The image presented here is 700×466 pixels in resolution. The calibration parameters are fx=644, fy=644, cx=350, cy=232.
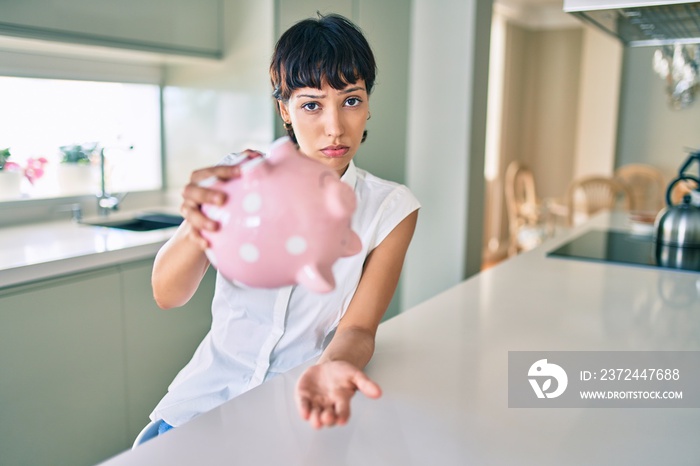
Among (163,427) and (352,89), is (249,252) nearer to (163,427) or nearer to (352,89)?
(352,89)

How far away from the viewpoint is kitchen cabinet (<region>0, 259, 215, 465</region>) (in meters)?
1.78

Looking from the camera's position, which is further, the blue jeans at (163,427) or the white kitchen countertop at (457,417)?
the blue jeans at (163,427)

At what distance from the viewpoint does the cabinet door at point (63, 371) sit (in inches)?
69.7

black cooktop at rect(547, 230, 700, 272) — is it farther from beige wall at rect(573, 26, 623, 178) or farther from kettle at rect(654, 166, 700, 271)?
beige wall at rect(573, 26, 623, 178)

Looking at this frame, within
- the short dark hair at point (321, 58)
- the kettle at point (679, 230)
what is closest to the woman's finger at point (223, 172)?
the short dark hair at point (321, 58)

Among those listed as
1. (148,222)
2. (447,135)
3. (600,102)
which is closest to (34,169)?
(148,222)

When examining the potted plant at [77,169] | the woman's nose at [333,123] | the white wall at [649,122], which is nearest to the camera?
the woman's nose at [333,123]

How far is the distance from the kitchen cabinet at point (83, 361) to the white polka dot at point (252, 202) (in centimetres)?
145

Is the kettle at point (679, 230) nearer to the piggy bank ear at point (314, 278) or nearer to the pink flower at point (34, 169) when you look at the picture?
the piggy bank ear at point (314, 278)

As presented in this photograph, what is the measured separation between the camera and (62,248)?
1976 mm

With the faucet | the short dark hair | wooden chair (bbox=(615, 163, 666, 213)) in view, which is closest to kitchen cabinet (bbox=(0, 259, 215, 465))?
the faucet

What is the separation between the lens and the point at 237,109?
274 cm

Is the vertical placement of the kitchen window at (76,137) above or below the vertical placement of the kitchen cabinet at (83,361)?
above

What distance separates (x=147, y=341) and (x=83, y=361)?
0.24m
